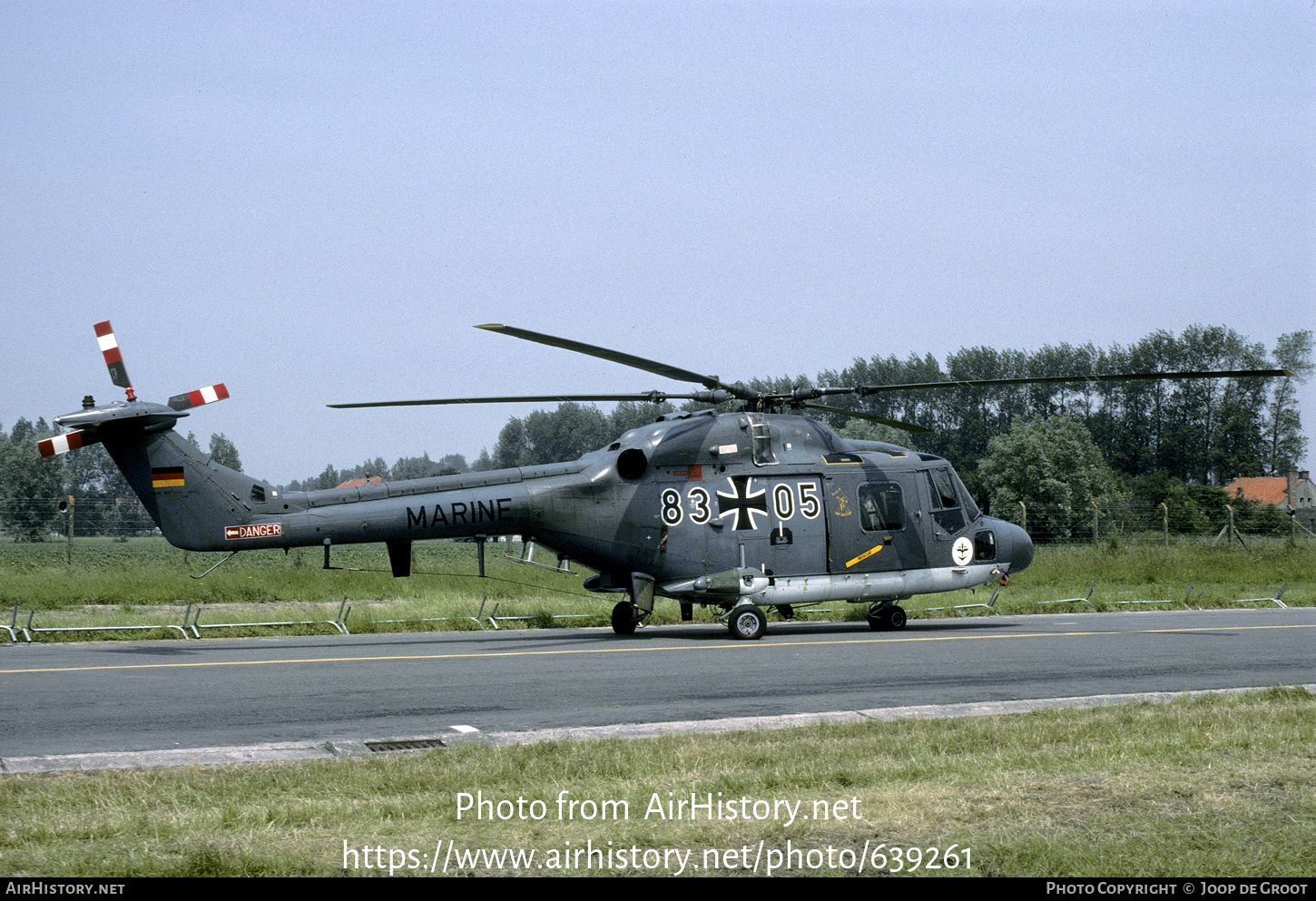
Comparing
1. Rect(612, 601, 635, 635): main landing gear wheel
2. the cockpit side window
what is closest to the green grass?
Rect(612, 601, 635, 635): main landing gear wheel

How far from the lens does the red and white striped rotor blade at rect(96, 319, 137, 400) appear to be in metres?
14.5

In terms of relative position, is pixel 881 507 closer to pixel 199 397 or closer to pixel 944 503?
pixel 944 503

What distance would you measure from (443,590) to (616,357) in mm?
12165

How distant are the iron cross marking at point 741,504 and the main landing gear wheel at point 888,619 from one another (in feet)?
9.96

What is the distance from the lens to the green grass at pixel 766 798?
4.70 metres

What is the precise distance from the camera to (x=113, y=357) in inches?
576

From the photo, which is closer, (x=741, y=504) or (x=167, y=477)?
(x=167, y=477)

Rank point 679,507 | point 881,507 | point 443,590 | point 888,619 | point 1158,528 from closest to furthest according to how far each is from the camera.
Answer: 1. point 679,507
2. point 881,507
3. point 888,619
4. point 443,590
5. point 1158,528

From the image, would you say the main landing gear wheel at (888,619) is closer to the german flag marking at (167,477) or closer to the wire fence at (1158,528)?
the german flag marking at (167,477)

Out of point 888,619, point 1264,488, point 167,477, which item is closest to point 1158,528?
point 888,619

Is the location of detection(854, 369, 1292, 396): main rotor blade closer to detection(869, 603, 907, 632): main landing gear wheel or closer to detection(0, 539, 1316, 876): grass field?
detection(869, 603, 907, 632): main landing gear wheel

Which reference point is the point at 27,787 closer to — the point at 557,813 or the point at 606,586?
the point at 557,813

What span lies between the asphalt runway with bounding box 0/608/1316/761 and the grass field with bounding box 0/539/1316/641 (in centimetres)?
291
